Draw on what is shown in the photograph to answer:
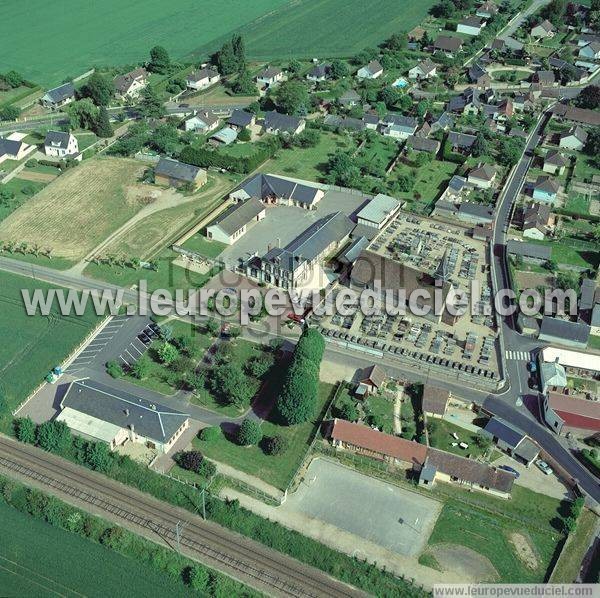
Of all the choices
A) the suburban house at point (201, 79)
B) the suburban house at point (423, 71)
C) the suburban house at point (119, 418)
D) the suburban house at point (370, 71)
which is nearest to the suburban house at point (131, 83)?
the suburban house at point (201, 79)

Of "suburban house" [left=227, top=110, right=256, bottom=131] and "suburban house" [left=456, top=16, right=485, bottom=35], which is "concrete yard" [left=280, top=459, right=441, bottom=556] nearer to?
"suburban house" [left=227, top=110, right=256, bottom=131]

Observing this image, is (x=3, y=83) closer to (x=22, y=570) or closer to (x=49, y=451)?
(x=49, y=451)

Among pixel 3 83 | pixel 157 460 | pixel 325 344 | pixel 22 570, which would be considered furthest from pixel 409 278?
pixel 3 83

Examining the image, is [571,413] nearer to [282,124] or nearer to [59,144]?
[282,124]

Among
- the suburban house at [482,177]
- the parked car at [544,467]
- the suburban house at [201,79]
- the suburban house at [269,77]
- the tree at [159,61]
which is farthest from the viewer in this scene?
the tree at [159,61]

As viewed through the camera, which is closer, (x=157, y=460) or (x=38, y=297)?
(x=157, y=460)

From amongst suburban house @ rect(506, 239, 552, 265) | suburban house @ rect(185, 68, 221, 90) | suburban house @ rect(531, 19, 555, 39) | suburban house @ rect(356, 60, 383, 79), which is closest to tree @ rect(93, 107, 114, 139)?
suburban house @ rect(185, 68, 221, 90)

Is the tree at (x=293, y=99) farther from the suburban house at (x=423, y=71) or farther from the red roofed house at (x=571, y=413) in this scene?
the red roofed house at (x=571, y=413)

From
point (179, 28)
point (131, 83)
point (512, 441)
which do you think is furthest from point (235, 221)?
point (179, 28)
